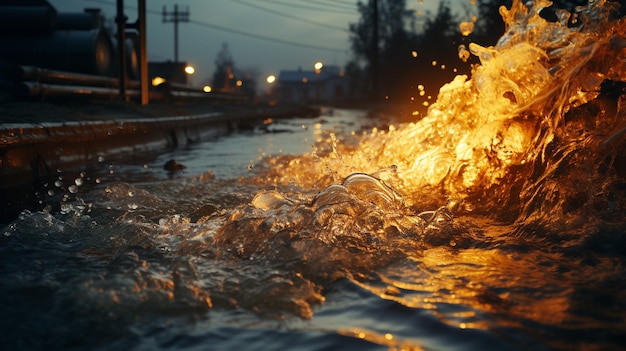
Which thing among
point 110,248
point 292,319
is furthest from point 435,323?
point 110,248

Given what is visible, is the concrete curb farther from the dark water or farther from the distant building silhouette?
the distant building silhouette

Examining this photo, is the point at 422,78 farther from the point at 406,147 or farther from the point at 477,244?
the point at 477,244

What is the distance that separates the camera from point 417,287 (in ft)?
9.53

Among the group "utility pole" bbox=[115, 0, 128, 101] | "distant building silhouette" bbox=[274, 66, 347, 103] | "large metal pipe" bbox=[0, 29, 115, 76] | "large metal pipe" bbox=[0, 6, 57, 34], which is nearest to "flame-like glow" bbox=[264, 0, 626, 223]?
"utility pole" bbox=[115, 0, 128, 101]

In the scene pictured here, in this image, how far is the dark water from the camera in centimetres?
237

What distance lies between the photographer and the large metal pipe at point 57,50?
53.0ft

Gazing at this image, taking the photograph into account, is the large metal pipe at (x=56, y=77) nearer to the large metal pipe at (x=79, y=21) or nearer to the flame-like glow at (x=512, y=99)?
the large metal pipe at (x=79, y=21)

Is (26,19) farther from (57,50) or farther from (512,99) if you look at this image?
(512,99)

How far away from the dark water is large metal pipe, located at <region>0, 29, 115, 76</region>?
11.0 meters

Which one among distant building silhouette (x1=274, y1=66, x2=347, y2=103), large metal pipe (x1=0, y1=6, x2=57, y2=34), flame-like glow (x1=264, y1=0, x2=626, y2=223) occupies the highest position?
distant building silhouette (x1=274, y1=66, x2=347, y2=103)

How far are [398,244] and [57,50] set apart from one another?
1525cm

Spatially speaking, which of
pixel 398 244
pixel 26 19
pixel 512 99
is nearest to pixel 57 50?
pixel 26 19

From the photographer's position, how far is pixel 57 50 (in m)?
16.5

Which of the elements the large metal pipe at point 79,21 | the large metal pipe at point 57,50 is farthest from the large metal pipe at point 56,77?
the large metal pipe at point 79,21
